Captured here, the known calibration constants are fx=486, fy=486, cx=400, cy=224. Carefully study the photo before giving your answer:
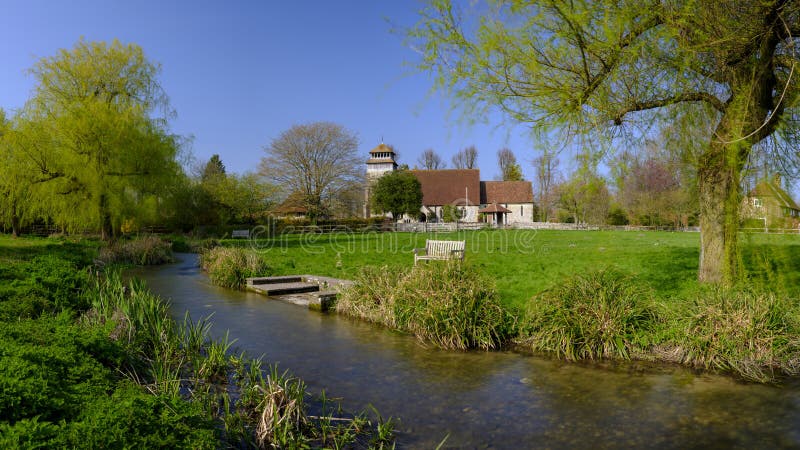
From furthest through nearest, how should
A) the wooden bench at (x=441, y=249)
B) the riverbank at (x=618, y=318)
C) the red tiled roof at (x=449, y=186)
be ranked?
the red tiled roof at (x=449, y=186)
the wooden bench at (x=441, y=249)
the riverbank at (x=618, y=318)

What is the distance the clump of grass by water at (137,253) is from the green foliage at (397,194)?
3223 centimetres

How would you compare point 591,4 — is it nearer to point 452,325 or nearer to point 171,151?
point 452,325

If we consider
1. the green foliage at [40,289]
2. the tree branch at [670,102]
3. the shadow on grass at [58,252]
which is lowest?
the green foliage at [40,289]

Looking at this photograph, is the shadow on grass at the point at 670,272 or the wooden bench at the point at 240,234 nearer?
the shadow on grass at the point at 670,272

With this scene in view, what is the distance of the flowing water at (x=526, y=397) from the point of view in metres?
4.62

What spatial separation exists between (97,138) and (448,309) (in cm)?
2082

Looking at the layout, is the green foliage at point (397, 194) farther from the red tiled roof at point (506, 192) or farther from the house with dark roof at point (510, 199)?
the red tiled roof at point (506, 192)

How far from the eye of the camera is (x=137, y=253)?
2089 cm

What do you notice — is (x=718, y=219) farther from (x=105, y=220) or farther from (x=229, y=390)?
(x=105, y=220)

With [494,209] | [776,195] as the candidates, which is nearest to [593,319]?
[776,195]

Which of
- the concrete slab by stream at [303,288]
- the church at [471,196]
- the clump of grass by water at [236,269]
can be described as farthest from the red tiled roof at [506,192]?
the concrete slab by stream at [303,288]

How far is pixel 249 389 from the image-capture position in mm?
4957

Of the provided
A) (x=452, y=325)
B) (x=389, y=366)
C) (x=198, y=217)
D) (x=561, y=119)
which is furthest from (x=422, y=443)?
(x=198, y=217)

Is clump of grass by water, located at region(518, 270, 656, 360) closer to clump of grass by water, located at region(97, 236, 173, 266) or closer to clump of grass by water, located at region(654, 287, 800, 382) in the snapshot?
clump of grass by water, located at region(654, 287, 800, 382)
